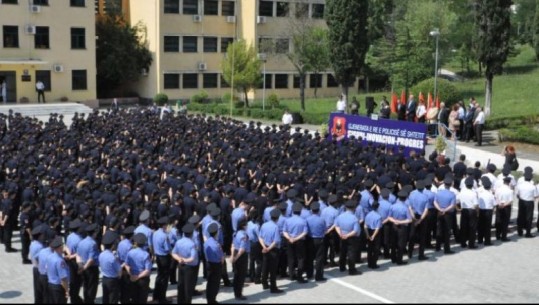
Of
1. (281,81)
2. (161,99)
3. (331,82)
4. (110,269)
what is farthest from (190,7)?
(110,269)

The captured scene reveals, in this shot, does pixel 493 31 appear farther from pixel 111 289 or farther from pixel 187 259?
pixel 111 289

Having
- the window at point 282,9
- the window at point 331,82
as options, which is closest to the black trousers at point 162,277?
the window at point 282,9

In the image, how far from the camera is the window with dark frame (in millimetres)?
41688

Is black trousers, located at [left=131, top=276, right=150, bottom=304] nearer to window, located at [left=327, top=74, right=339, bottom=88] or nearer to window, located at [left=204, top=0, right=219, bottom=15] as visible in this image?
window, located at [left=204, top=0, right=219, bottom=15]

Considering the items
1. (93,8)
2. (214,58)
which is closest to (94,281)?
(93,8)

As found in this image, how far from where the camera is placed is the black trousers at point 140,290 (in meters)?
10.0

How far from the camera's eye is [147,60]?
45.5 metres

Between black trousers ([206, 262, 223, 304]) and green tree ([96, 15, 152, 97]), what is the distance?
35304 mm

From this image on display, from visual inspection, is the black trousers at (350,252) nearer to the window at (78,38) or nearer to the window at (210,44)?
the window at (78,38)

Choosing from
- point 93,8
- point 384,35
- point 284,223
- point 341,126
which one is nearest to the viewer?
point 284,223

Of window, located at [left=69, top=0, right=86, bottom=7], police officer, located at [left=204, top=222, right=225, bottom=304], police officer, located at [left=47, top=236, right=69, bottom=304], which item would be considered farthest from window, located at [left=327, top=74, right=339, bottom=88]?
police officer, located at [left=47, top=236, right=69, bottom=304]

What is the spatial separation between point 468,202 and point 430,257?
145cm

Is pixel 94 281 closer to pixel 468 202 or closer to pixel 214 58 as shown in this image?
pixel 468 202

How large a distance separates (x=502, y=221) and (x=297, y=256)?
5.39 m
